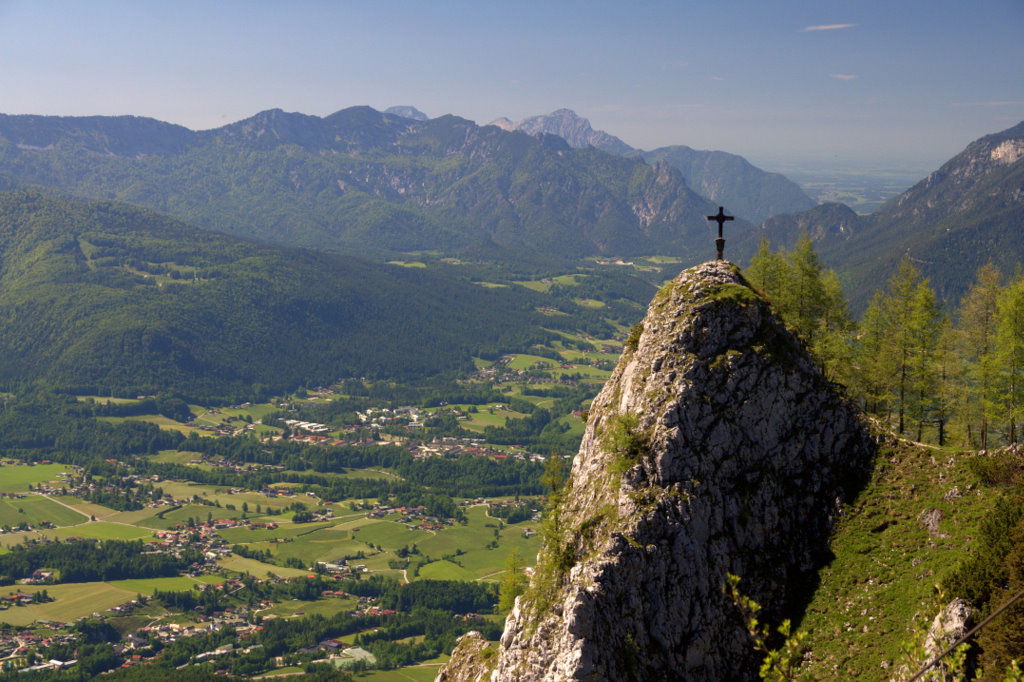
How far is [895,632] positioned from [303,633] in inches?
5119

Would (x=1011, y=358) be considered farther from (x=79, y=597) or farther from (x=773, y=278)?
(x=79, y=597)

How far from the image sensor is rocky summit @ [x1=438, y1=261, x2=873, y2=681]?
38562 millimetres

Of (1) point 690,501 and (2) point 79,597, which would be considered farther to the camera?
(2) point 79,597

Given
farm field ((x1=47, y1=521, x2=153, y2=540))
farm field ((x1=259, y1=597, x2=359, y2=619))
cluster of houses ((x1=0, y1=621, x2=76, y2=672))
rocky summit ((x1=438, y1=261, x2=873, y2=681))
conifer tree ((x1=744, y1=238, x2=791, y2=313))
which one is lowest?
farm field ((x1=259, y1=597, x2=359, y2=619))

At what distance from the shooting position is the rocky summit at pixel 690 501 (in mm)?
38562

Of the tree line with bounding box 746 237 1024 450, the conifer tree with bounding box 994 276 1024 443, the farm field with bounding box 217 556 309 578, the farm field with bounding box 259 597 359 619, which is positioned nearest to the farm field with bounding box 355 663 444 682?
the farm field with bounding box 259 597 359 619

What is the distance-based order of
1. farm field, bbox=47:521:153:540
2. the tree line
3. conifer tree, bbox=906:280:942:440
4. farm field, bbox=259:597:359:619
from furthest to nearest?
farm field, bbox=47:521:153:540 < farm field, bbox=259:597:359:619 < conifer tree, bbox=906:280:942:440 < the tree line

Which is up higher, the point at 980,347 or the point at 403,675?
A: the point at 980,347

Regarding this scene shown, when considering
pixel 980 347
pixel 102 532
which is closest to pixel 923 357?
pixel 980 347

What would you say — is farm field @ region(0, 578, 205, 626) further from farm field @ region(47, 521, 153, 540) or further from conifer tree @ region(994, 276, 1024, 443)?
conifer tree @ region(994, 276, 1024, 443)

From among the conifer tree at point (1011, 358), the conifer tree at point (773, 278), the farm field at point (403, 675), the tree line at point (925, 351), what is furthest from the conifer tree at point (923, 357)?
the farm field at point (403, 675)

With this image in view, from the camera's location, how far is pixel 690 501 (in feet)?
137

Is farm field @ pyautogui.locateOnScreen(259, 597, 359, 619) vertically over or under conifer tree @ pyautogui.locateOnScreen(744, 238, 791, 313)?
under

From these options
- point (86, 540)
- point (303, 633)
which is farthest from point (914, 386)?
point (86, 540)
